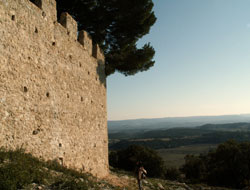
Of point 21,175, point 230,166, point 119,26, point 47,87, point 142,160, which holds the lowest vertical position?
point 142,160

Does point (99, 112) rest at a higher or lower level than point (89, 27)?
lower

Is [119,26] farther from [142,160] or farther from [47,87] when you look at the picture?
[142,160]

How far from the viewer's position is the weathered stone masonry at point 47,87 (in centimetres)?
640

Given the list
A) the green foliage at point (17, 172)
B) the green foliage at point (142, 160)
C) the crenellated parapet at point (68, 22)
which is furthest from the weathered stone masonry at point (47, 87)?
the green foliage at point (142, 160)

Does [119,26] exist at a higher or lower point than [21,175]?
higher

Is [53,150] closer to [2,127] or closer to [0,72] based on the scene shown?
[2,127]

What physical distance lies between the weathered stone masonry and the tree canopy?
3.37 metres

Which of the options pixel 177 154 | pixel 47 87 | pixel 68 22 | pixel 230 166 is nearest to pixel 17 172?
pixel 47 87

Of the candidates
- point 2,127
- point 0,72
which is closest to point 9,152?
point 2,127

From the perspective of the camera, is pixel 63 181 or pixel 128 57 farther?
pixel 128 57

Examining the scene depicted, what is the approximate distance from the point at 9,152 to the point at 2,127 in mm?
713

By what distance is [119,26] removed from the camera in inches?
600

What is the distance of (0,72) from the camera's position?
19.8ft

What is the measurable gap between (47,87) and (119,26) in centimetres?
877
